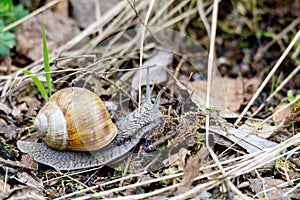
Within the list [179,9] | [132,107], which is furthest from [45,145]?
[179,9]

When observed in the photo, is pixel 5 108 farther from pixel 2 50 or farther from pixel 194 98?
pixel 194 98

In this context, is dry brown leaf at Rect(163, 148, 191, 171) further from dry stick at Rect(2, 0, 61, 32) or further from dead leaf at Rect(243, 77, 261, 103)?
dry stick at Rect(2, 0, 61, 32)

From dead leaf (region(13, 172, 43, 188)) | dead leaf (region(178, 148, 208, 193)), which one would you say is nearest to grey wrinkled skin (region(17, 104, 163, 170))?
dead leaf (region(13, 172, 43, 188))

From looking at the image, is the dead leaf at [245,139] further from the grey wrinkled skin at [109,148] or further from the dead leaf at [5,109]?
the dead leaf at [5,109]

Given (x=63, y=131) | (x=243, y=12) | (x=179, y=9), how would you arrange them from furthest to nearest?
(x=243, y=12), (x=179, y=9), (x=63, y=131)

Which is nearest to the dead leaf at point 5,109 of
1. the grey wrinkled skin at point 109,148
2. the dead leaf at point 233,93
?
the grey wrinkled skin at point 109,148

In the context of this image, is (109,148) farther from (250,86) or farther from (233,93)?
(250,86)

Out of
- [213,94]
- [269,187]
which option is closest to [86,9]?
[213,94]
